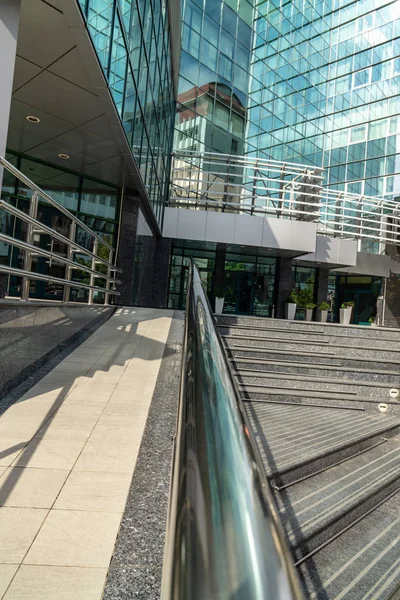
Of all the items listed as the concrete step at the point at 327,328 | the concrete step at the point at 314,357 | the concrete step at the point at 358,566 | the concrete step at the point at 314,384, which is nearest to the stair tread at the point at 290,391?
the concrete step at the point at 314,384

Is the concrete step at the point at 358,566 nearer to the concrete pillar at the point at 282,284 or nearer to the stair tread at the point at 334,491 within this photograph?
the stair tread at the point at 334,491

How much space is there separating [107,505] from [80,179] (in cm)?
1279

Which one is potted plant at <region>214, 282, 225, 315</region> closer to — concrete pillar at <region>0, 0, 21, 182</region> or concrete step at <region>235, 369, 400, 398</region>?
concrete step at <region>235, 369, 400, 398</region>

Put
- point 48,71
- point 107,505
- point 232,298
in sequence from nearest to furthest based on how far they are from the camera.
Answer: point 107,505
point 48,71
point 232,298

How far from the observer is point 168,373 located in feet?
17.4

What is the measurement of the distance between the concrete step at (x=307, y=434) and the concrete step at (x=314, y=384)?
431 mm

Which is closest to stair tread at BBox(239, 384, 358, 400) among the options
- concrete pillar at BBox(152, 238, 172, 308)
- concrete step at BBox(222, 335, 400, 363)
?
concrete step at BBox(222, 335, 400, 363)

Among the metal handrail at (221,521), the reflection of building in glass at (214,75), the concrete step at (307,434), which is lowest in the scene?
the concrete step at (307,434)

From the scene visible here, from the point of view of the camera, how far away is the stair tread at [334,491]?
3.41 m

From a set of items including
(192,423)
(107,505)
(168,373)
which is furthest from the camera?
(168,373)

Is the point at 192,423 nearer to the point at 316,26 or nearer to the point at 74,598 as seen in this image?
the point at 74,598

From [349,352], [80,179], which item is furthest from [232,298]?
[349,352]

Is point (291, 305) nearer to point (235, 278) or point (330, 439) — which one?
point (235, 278)

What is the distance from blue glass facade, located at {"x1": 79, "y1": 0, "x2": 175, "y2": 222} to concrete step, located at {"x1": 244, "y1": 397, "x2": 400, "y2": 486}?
6.31 metres
